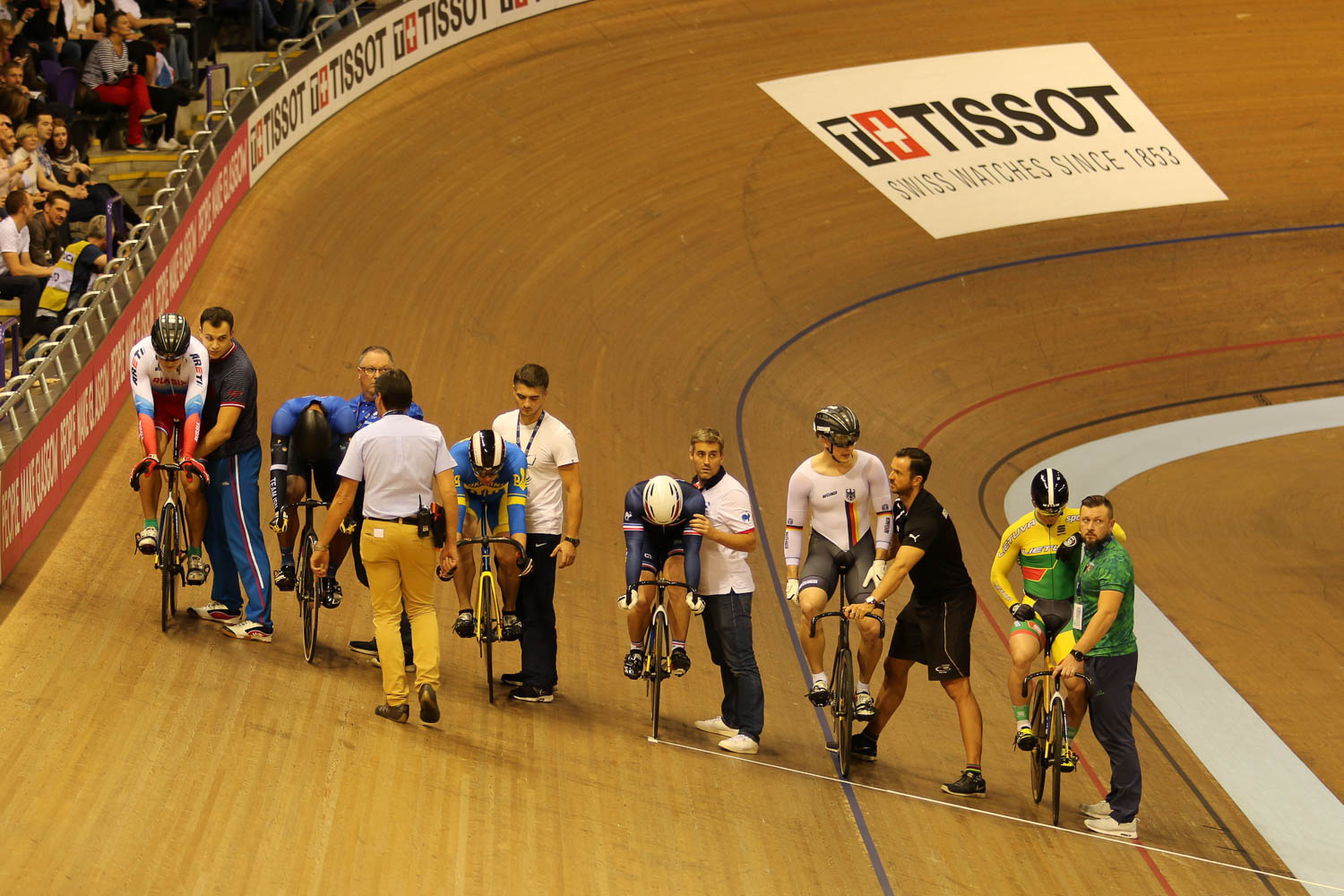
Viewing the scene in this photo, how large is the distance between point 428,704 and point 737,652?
1.25 metres

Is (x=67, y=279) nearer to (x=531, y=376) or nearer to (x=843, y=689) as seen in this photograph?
(x=531, y=376)

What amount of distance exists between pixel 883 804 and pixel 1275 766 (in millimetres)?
2254

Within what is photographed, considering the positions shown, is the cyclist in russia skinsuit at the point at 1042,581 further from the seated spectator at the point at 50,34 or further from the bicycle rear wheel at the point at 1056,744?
the seated spectator at the point at 50,34

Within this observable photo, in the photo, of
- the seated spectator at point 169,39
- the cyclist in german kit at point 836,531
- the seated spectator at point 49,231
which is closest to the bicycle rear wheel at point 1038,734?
the cyclist in german kit at point 836,531

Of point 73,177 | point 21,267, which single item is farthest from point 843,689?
point 73,177

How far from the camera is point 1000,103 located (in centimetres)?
1375

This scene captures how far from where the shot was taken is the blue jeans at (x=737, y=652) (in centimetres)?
565

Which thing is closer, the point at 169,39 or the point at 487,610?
the point at 487,610

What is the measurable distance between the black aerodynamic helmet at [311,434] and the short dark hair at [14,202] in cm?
418

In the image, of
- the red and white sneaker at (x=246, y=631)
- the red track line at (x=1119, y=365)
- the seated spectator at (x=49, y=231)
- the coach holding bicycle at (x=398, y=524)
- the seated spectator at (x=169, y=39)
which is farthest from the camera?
the seated spectator at (x=169, y=39)

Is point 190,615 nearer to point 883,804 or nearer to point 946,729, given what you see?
point 883,804

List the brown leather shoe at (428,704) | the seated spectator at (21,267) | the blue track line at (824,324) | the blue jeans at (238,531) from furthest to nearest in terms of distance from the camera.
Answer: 1. the seated spectator at (21,267)
2. the blue jeans at (238,531)
3. the blue track line at (824,324)
4. the brown leather shoe at (428,704)

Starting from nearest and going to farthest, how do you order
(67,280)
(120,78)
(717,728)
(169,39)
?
1. (717,728)
2. (67,280)
3. (120,78)
4. (169,39)

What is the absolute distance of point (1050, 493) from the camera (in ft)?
17.9
